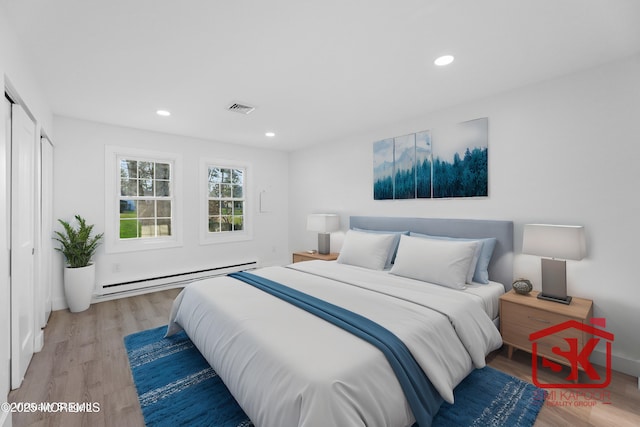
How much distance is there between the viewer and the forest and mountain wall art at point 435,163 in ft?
10.0

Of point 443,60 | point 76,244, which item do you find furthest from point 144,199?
point 443,60

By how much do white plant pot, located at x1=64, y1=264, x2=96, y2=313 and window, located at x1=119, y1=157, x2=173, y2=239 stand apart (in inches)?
30.1

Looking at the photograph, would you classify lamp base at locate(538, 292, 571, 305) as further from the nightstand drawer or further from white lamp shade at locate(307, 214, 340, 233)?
white lamp shade at locate(307, 214, 340, 233)

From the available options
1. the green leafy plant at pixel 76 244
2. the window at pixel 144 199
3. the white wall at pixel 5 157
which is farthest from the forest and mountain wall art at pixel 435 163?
the green leafy plant at pixel 76 244

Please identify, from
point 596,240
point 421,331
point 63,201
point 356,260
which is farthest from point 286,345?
point 63,201

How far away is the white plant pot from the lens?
343 cm

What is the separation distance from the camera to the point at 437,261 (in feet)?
8.94

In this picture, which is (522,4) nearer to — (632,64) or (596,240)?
(632,64)

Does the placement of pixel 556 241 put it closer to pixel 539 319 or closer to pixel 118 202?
pixel 539 319

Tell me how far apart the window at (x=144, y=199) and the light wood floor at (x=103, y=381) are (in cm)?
140

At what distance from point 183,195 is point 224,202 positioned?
0.74 m

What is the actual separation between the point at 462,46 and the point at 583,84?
4.10 feet

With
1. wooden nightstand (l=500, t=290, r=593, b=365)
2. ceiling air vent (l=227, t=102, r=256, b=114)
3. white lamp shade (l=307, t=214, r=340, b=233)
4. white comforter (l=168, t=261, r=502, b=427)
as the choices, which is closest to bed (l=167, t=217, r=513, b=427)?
white comforter (l=168, t=261, r=502, b=427)

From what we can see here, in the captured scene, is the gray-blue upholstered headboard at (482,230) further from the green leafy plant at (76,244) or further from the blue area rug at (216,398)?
the green leafy plant at (76,244)
